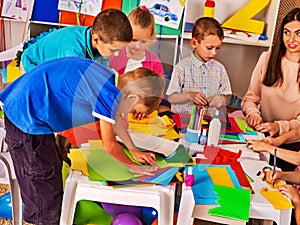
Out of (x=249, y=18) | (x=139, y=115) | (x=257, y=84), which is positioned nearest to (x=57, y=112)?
(x=139, y=115)

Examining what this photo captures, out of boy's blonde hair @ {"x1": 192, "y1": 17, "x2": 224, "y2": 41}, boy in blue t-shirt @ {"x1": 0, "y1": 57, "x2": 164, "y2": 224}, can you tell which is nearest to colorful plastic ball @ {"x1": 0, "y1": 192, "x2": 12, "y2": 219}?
boy in blue t-shirt @ {"x1": 0, "y1": 57, "x2": 164, "y2": 224}

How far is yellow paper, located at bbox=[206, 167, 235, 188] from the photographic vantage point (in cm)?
149

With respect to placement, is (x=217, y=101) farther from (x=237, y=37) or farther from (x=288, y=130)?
(x=237, y=37)

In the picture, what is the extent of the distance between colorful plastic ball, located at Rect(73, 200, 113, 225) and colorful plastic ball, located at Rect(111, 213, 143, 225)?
8 cm

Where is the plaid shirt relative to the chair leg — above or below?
above

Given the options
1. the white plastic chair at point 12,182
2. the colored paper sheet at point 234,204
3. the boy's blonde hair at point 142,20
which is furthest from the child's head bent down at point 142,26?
the colored paper sheet at point 234,204

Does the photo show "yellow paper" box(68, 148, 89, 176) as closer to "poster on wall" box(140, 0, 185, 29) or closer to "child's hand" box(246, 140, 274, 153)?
"child's hand" box(246, 140, 274, 153)

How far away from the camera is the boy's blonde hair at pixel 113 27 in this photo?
5.88 ft

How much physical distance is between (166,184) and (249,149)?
45cm

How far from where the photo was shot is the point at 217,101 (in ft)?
6.83

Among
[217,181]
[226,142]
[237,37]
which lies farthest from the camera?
[237,37]

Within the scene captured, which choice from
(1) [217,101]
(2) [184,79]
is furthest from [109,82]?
(2) [184,79]

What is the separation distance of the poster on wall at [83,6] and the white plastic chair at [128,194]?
152cm

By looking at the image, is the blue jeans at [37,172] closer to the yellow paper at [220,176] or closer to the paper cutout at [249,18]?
the yellow paper at [220,176]
